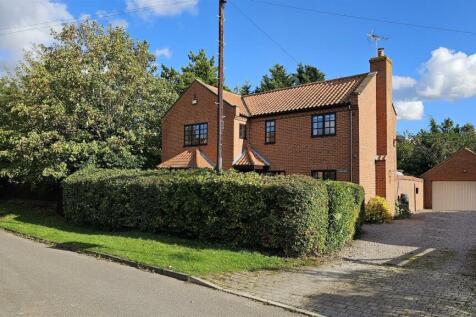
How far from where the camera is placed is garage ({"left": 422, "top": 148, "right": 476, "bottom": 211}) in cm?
3344

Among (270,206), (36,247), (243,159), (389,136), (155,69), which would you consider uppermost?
(155,69)

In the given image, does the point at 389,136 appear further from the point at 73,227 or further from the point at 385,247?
the point at 73,227

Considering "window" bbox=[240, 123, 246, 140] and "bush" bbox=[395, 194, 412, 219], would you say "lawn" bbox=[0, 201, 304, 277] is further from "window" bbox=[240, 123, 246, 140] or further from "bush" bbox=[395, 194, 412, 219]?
"bush" bbox=[395, 194, 412, 219]

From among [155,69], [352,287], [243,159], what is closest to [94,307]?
[352,287]

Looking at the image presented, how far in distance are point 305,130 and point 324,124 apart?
104 cm

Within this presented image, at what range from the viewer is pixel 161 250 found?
11.9 metres

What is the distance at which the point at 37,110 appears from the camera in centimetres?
2094

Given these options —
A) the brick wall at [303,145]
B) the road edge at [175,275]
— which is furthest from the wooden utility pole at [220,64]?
the brick wall at [303,145]

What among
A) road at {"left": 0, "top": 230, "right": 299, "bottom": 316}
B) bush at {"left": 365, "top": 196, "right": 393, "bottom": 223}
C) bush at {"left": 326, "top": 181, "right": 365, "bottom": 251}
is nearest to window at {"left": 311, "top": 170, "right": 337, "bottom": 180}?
bush at {"left": 365, "top": 196, "right": 393, "bottom": 223}

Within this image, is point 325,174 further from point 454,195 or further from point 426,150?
point 426,150

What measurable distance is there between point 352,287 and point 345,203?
16.1 feet

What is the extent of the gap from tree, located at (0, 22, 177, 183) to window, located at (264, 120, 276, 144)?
293 inches

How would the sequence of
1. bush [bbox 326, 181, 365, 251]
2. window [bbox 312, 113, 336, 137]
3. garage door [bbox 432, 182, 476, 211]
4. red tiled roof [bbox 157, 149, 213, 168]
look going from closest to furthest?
bush [bbox 326, 181, 365, 251]
window [bbox 312, 113, 336, 137]
red tiled roof [bbox 157, 149, 213, 168]
garage door [bbox 432, 182, 476, 211]

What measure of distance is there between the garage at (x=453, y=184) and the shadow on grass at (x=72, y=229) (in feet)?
91.6
